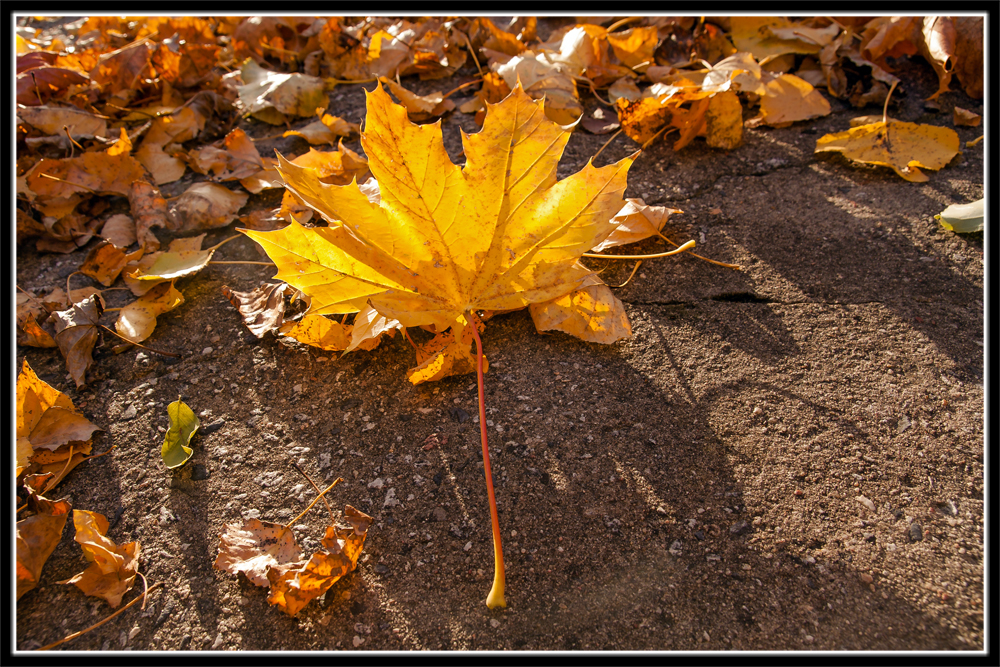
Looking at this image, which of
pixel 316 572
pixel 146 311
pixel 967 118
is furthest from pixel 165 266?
pixel 967 118

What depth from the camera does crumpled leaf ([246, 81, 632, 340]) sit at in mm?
870

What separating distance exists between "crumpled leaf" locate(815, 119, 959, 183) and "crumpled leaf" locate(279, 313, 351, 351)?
1264 millimetres

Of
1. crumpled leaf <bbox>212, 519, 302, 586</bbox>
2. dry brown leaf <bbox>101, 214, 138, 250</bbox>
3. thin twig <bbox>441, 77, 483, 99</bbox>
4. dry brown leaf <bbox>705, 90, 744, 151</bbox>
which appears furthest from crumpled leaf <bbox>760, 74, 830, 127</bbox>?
dry brown leaf <bbox>101, 214, 138, 250</bbox>

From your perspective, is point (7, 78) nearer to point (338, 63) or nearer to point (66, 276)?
point (66, 276)

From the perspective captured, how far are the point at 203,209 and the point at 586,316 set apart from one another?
1.01 m

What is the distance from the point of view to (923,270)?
123 cm

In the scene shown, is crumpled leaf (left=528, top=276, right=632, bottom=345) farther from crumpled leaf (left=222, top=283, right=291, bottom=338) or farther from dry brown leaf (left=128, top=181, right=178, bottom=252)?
dry brown leaf (left=128, top=181, right=178, bottom=252)

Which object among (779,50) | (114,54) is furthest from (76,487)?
(779,50)

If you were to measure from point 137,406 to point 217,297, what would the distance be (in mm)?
300

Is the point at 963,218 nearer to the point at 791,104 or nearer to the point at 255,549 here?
the point at 791,104

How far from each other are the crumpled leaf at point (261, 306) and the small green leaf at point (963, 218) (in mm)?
1444

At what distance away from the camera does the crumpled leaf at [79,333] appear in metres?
1.16

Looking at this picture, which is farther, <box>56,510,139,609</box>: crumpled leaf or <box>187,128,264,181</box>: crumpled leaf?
<box>187,128,264,181</box>: crumpled leaf

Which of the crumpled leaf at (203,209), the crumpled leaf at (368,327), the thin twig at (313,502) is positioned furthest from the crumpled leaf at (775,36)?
the thin twig at (313,502)
